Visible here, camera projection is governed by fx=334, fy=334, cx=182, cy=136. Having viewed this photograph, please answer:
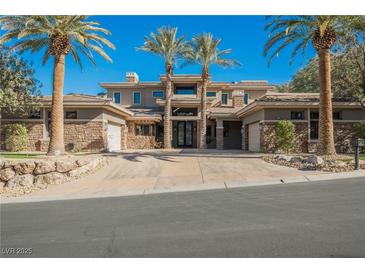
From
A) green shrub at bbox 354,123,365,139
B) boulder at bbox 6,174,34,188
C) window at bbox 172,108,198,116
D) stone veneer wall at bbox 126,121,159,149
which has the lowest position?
boulder at bbox 6,174,34,188

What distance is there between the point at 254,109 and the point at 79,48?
12.4 metres

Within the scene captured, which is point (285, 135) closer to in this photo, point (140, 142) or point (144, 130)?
point (140, 142)

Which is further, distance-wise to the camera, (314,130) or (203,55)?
(203,55)

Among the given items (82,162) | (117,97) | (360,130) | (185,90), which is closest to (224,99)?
(185,90)

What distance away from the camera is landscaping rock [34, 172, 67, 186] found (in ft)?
44.5

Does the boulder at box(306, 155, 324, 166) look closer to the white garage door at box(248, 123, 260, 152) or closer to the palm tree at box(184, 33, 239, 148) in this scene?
the white garage door at box(248, 123, 260, 152)

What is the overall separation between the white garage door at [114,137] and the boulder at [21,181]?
1103 centimetres

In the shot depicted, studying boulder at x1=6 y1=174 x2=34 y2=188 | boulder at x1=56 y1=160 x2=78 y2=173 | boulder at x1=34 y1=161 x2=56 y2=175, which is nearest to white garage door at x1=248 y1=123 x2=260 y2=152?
boulder at x1=56 y1=160 x2=78 y2=173

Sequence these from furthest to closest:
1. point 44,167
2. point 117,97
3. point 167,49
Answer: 1. point 117,97
2. point 167,49
3. point 44,167

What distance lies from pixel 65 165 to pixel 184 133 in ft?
60.5

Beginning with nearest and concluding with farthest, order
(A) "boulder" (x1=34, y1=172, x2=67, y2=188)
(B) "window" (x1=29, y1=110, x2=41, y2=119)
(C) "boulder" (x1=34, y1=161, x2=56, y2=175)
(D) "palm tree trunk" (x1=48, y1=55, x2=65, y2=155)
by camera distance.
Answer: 1. (A) "boulder" (x1=34, y1=172, x2=67, y2=188)
2. (C) "boulder" (x1=34, y1=161, x2=56, y2=175)
3. (D) "palm tree trunk" (x1=48, y1=55, x2=65, y2=155)
4. (B) "window" (x1=29, y1=110, x2=41, y2=119)

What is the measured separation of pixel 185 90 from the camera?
33688 millimetres

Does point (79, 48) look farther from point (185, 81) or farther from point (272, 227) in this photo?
point (272, 227)

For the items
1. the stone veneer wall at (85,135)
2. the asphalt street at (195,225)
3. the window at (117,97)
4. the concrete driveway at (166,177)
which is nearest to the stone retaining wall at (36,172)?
the concrete driveway at (166,177)
